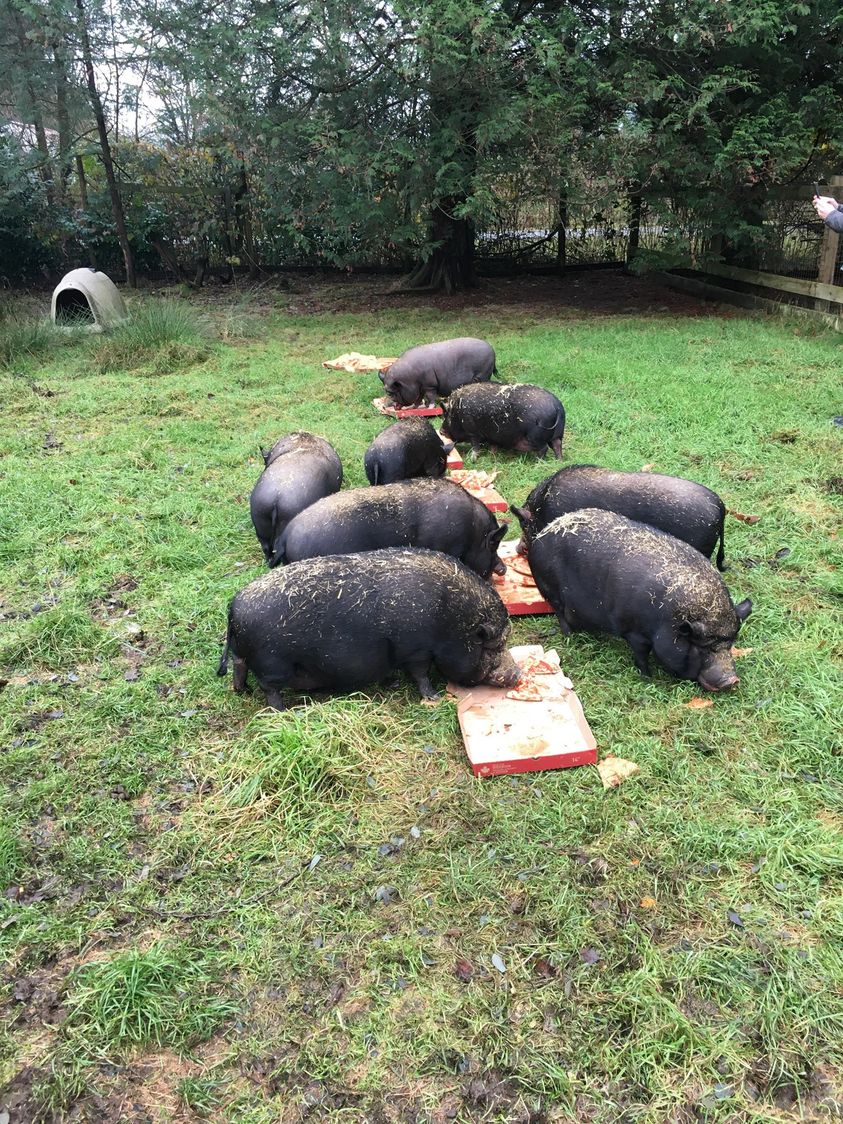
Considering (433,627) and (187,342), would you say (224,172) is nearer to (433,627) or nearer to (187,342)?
(187,342)

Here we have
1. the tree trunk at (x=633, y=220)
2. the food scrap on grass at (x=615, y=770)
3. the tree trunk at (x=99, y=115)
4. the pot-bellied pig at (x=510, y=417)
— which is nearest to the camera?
the food scrap on grass at (x=615, y=770)

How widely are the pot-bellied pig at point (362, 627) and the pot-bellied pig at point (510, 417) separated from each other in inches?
129

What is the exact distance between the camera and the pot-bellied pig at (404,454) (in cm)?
622

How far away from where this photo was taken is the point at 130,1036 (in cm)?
252

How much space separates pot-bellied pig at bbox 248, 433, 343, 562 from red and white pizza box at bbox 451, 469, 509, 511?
0.97 meters

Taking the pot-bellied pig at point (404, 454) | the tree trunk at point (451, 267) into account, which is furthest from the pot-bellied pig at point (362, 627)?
the tree trunk at point (451, 267)

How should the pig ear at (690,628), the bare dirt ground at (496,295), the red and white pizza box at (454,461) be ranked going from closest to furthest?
1. the pig ear at (690,628)
2. the red and white pizza box at (454,461)
3. the bare dirt ground at (496,295)

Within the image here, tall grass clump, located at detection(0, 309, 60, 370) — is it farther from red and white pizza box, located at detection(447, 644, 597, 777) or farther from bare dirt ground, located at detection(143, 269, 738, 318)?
red and white pizza box, located at detection(447, 644, 597, 777)

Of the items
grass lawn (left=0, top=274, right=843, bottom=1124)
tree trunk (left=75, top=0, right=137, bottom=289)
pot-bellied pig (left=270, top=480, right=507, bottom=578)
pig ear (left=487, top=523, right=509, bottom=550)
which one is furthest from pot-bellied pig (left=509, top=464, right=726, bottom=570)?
tree trunk (left=75, top=0, right=137, bottom=289)

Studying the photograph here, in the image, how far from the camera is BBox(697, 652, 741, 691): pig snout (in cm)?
388

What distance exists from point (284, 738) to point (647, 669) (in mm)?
1938

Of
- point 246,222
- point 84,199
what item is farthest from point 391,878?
point 84,199

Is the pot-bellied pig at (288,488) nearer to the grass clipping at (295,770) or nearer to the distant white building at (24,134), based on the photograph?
the grass clipping at (295,770)

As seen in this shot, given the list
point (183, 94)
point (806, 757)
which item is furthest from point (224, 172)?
point (806, 757)
